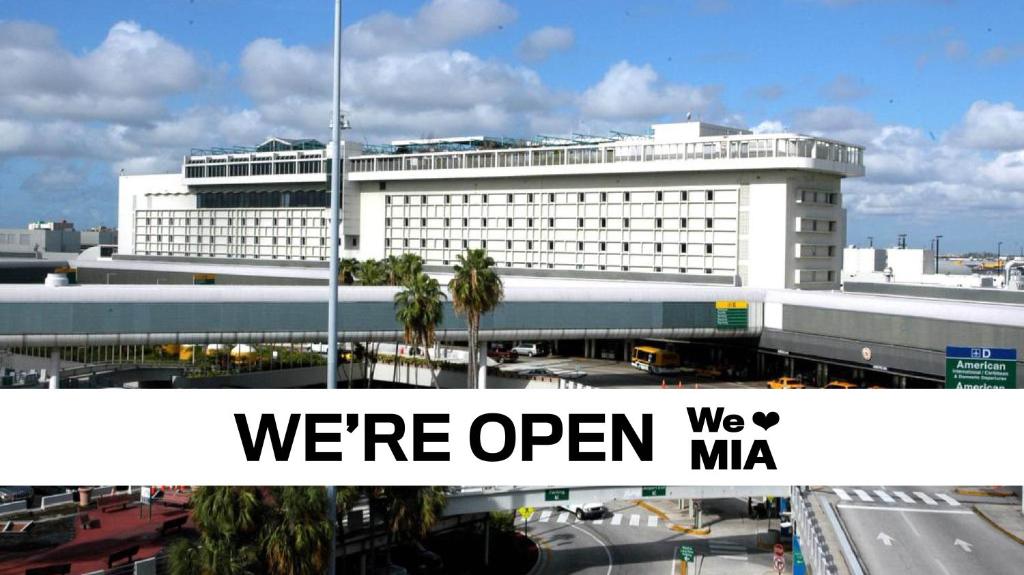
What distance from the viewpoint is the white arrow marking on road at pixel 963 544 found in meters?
28.3

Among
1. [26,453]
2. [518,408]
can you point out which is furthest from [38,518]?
[518,408]

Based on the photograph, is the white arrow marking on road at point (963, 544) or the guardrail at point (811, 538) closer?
the guardrail at point (811, 538)

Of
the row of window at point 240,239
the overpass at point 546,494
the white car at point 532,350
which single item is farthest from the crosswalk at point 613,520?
the row of window at point 240,239

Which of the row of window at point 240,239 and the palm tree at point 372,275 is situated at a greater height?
the row of window at point 240,239

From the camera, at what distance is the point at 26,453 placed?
11508mm

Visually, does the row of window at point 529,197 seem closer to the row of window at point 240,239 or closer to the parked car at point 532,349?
the row of window at point 240,239

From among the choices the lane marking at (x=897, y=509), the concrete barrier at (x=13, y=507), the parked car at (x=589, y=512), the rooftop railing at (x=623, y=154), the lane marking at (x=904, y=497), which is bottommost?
the parked car at (x=589, y=512)

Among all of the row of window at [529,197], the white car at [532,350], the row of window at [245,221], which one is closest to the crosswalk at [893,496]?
the row of window at [529,197]

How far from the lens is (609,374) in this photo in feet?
244

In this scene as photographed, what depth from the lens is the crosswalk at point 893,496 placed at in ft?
116

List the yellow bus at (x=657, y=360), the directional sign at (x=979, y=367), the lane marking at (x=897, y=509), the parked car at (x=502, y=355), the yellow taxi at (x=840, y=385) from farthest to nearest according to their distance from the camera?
the parked car at (x=502, y=355) < the yellow bus at (x=657, y=360) < the yellow taxi at (x=840, y=385) < the directional sign at (x=979, y=367) < the lane marking at (x=897, y=509)

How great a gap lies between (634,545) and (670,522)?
15.7 feet

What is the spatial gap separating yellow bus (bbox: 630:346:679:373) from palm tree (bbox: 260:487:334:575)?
51.8 m

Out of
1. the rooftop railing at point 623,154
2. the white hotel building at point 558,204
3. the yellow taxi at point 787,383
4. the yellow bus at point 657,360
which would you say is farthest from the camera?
the white hotel building at point 558,204
